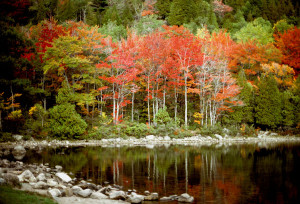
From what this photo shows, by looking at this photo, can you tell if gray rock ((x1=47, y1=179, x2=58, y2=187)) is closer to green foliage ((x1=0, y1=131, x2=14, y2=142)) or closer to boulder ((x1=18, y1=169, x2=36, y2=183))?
boulder ((x1=18, y1=169, x2=36, y2=183))

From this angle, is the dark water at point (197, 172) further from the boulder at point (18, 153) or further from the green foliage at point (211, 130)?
the green foliage at point (211, 130)

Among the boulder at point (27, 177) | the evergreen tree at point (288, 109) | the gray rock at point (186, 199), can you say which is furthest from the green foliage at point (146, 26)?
the gray rock at point (186, 199)

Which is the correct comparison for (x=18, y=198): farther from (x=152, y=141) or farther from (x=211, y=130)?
(x=211, y=130)

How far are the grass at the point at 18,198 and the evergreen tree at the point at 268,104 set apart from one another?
32838 mm

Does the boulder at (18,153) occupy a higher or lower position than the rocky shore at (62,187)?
lower

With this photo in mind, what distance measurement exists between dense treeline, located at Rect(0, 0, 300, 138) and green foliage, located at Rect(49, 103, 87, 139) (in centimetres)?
9

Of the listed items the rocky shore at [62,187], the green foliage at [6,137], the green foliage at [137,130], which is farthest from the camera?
the green foliage at [137,130]

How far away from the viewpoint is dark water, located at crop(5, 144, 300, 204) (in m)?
10.9

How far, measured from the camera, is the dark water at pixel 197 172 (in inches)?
428

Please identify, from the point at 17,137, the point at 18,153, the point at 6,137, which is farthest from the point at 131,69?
the point at 18,153

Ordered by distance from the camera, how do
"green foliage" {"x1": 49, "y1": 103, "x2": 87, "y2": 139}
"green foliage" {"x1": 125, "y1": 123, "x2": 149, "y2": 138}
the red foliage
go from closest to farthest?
"green foliage" {"x1": 49, "y1": 103, "x2": 87, "y2": 139}
"green foliage" {"x1": 125, "y1": 123, "x2": 149, "y2": 138}
the red foliage

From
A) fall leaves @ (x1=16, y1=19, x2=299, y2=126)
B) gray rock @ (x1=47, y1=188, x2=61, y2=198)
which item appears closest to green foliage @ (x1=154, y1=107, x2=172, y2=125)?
fall leaves @ (x1=16, y1=19, x2=299, y2=126)

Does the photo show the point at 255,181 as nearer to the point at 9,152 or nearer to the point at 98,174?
the point at 98,174

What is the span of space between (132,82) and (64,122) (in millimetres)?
8840
